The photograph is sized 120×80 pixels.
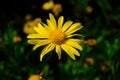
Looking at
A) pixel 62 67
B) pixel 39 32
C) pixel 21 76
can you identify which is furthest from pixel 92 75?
pixel 39 32

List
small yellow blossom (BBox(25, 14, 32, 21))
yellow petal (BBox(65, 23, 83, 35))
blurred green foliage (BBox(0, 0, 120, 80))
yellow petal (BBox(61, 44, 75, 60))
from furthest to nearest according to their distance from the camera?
1. small yellow blossom (BBox(25, 14, 32, 21))
2. blurred green foliage (BBox(0, 0, 120, 80))
3. yellow petal (BBox(65, 23, 83, 35))
4. yellow petal (BBox(61, 44, 75, 60))

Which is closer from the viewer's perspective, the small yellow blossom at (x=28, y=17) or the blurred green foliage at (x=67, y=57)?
the blurred green foliage at (x=67, y=57)

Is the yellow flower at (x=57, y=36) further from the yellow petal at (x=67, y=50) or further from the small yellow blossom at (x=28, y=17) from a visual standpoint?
the small yellow blossom at (x=28, y=17)

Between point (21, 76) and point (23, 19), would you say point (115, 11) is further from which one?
point (21, 76)

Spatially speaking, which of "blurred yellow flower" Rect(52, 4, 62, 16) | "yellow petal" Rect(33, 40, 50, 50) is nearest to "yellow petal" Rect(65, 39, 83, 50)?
"yellow petal" Rect(33, 40, 50, 50)

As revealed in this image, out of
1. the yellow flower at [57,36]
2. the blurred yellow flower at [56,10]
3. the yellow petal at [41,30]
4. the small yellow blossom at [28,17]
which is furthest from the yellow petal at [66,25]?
the small yellow blossom at [28,17]

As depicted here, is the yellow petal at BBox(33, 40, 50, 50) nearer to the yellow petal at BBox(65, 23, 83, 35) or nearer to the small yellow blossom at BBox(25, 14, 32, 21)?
the yellow petal at BBox(65, 23, 83, 35)

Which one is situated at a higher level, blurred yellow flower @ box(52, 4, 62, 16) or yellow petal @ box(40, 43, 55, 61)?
blurred yellow flower @ box(52, 4, 62, 16)
